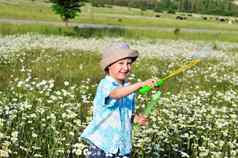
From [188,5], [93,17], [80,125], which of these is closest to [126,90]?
[80,125]

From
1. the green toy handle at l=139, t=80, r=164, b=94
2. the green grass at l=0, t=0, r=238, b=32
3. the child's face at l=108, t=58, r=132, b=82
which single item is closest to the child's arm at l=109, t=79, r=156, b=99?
the green toy handle at l=139, t=80, r=164, b=94

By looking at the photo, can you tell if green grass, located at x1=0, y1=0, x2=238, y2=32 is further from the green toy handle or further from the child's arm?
the green toy handle

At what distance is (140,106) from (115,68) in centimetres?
470

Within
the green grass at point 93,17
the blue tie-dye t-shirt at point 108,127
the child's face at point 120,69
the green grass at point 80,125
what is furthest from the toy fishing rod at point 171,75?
the green grass at point 93,17

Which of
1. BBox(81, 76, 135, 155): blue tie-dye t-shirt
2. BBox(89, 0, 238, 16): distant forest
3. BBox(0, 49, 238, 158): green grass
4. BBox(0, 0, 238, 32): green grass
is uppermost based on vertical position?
BBox(81, 76, 135, 155): blue tie-dye t-shirt

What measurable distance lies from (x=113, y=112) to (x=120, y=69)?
0.41 m

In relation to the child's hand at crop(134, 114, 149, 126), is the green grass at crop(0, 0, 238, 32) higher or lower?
lower

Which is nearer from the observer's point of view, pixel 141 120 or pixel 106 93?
pixel 106 93

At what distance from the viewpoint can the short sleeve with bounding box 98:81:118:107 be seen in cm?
489

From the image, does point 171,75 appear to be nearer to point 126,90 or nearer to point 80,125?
point 126,90

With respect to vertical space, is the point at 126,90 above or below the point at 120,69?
below

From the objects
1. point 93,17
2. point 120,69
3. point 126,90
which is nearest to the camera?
point 126,90

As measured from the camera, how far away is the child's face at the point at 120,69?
487cm

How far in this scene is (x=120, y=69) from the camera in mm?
4879
